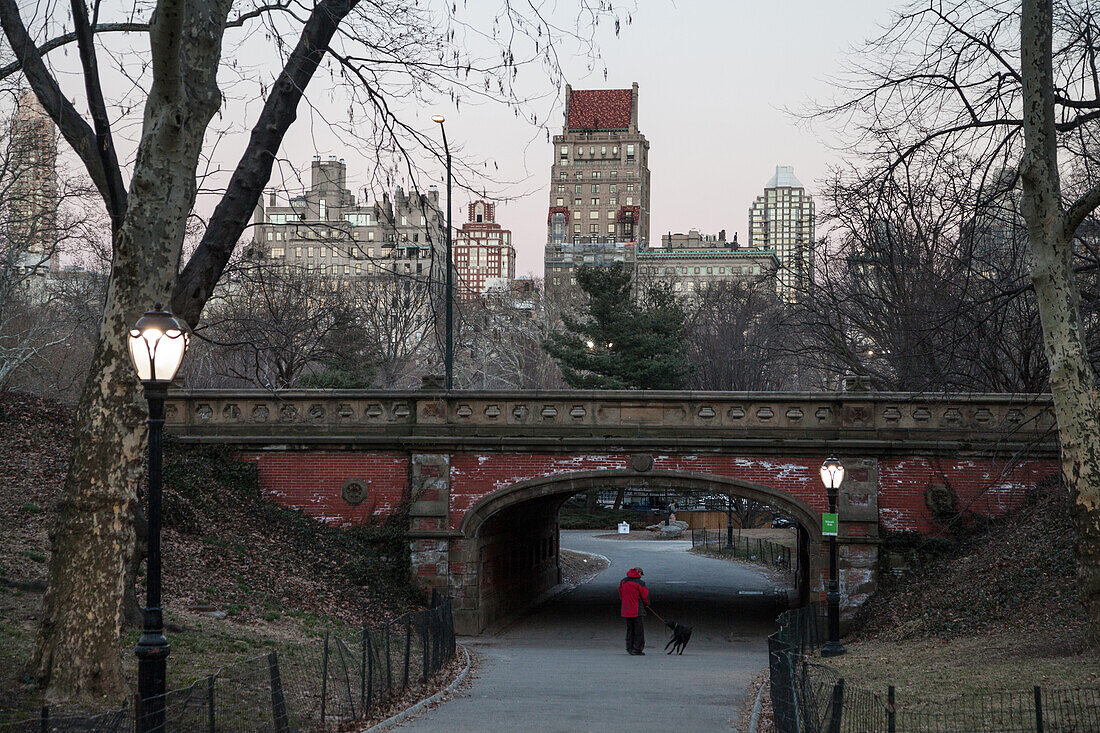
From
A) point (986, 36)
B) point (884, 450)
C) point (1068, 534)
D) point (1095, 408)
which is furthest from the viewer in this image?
point (884, 450)

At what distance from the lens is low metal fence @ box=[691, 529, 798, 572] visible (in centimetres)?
4197

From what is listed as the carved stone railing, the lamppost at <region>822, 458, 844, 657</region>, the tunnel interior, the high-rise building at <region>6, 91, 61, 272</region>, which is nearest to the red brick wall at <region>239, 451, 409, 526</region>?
the carved stone railing

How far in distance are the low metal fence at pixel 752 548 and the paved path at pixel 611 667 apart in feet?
20.4

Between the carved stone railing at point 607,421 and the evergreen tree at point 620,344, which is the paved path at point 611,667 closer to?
the carved stone railing at point 607,421

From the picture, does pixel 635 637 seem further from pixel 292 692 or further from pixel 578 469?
pixel 292 692

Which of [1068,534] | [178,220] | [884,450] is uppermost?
[178,220]

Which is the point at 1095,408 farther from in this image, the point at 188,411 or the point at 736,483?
the point at 188,411

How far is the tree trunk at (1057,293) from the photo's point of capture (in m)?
12.4

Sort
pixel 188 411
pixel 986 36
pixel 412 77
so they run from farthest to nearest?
1. pixel 188 411
2. pixel 986 36
3. pixel 412 77

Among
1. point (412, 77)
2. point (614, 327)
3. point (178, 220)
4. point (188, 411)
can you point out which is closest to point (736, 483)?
point (188, 411)

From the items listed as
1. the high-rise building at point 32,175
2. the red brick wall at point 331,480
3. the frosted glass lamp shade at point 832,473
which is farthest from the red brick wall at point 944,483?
the high-rise building at point 32,175

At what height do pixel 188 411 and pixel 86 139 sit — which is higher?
pixel 86 139

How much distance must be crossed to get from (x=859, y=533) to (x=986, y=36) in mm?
11249

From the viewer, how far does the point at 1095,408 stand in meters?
12.5
